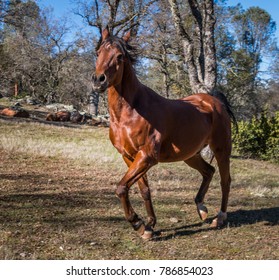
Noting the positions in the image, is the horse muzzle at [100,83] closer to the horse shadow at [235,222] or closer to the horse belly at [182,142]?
the horse belly at [182,142]

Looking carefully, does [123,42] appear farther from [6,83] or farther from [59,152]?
[6,83]

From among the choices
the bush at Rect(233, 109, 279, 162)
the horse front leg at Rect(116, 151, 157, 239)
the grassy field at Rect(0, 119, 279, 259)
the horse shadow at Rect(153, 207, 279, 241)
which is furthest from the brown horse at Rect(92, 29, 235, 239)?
the bush at Rect(233, 109, 279, 162)

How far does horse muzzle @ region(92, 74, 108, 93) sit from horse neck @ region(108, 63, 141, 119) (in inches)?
20.7

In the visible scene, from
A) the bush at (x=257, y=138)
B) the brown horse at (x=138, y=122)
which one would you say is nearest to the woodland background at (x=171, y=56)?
the bush at (x=257, y=138)

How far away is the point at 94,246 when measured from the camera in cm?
392

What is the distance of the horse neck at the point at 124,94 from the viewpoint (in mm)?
4047

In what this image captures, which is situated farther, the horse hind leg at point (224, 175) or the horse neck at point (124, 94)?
the horse hind leg at point (224, 175)

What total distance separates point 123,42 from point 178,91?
23.8m

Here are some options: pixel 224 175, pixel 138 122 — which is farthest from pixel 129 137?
pixel 224 175

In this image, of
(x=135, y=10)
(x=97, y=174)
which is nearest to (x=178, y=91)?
(x=135, y=10)

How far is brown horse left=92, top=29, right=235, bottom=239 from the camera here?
12.3ft

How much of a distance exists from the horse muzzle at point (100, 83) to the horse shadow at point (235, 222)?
1930mm

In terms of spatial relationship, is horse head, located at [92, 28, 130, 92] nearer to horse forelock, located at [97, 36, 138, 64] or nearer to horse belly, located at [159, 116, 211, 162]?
horse forelock, located at [97, 36, 138, 64]

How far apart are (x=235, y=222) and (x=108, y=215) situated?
1836mm
